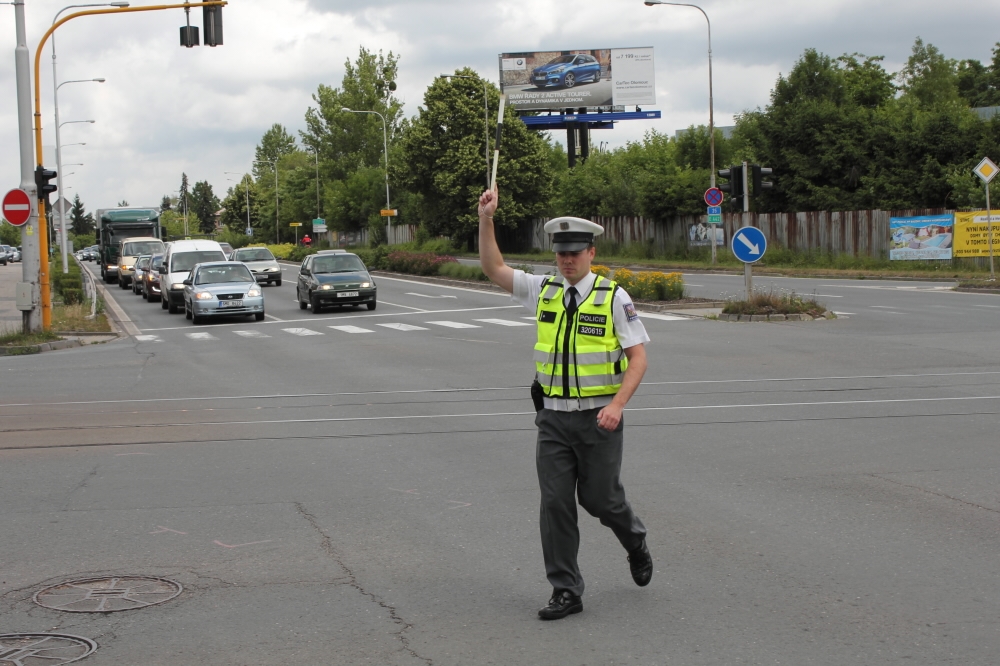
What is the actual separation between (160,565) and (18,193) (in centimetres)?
1819

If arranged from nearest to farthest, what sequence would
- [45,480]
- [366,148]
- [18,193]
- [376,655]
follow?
[376,655], [45,480], [18,193], [366,148]

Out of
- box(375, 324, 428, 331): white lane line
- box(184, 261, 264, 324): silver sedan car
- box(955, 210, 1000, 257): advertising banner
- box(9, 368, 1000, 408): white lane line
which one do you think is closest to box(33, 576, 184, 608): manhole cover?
box(9, 368, 1000, 408): white lane line

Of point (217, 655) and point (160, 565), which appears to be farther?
point (160, 565)

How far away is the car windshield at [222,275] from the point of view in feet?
93.0

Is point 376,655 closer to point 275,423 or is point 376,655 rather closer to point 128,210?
point 275,423

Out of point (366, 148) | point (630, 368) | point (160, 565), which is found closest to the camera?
point (630, 368)

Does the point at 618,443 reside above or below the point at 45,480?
above

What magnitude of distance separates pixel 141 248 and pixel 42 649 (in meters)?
44.3

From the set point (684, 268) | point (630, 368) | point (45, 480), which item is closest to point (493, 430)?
point (45, 480)

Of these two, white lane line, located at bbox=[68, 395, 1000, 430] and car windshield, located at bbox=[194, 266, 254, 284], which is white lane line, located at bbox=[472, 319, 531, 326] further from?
white lane line, located at bbox=[68, 395, 1000, 430]

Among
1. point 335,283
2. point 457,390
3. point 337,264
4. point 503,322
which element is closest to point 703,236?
point 337,264

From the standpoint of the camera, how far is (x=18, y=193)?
22.2 metres

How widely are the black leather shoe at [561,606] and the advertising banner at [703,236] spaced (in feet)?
154

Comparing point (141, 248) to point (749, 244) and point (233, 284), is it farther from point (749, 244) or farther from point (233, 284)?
point (749, 244)
